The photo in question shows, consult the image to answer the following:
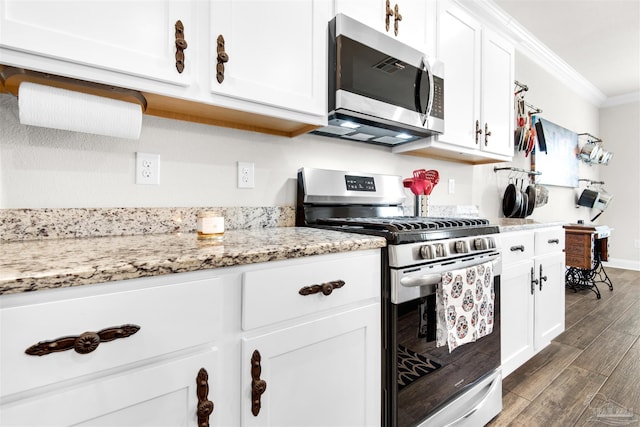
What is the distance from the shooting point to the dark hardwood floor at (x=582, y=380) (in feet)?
5.02

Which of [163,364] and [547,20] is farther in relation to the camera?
[547,20]

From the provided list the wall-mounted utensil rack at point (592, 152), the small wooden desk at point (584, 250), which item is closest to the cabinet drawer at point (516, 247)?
the small wooden desk at point (584, 250)

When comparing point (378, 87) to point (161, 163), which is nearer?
point (161, 163)

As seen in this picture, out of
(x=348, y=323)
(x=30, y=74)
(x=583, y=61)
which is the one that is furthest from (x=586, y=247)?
(x=30, y=74)

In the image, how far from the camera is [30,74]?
863 millimetres

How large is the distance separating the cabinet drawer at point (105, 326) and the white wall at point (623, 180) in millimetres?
6622

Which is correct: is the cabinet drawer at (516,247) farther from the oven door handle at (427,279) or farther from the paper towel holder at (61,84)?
the paper towel holder at (61,84)

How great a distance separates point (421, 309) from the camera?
3.93 ft

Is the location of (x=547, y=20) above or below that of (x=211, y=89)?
above

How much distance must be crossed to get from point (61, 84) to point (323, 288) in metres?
0.98

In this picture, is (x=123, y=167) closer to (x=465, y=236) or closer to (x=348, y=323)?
(x=348, y=323)

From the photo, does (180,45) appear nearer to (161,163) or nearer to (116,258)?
(161,163)

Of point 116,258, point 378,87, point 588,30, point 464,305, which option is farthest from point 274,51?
point 588,30

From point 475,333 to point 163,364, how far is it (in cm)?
120
